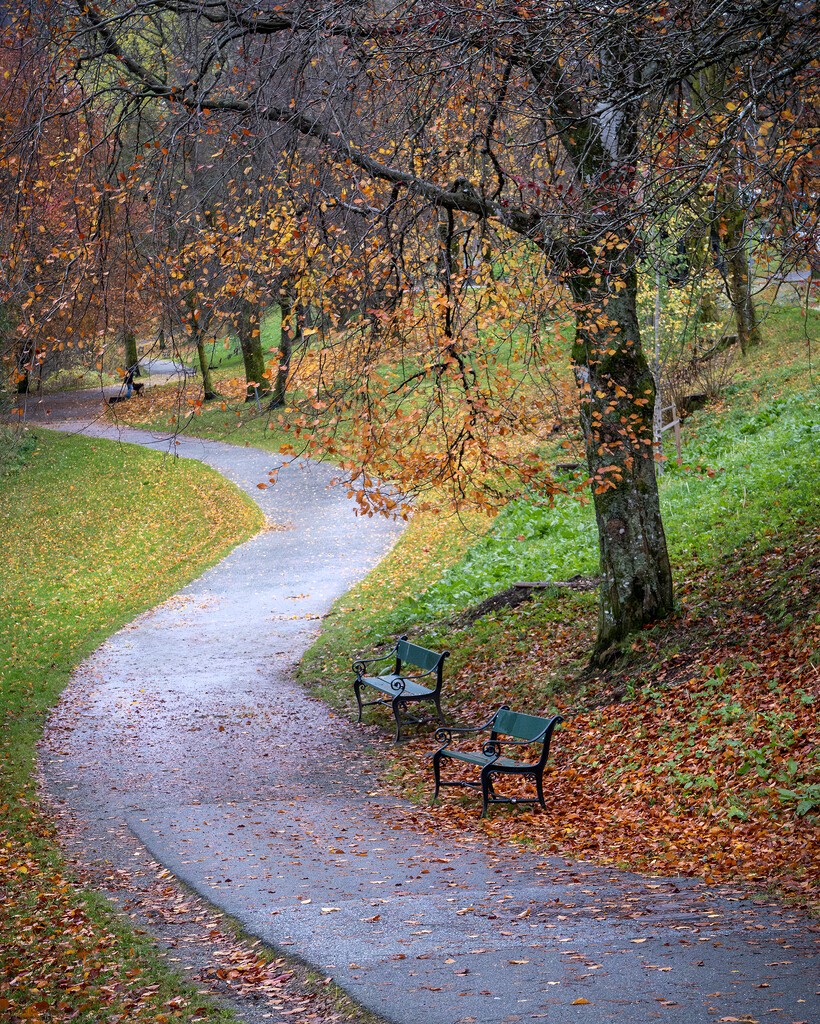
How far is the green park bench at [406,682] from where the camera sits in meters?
10.3

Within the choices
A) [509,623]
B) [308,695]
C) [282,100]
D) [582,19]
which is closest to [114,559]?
[308,695]

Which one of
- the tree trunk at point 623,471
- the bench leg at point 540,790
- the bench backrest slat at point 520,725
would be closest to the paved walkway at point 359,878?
the bench leg at point 540,790

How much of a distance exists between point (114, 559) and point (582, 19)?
58.0 ft

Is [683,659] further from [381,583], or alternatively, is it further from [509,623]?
[381,583]

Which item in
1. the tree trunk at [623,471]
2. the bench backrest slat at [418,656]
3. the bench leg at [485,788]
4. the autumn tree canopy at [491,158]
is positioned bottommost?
the bench leg at [485,788]

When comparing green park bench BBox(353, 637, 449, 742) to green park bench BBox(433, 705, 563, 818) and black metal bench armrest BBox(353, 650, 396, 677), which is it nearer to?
black metal bench armrest BBox(353, 650, 396, 677)

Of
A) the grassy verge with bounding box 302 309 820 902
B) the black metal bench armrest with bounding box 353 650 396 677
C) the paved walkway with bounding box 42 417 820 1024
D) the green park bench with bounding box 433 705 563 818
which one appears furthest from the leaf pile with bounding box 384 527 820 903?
the black metal bench armrest with bounding box 353 650 396 677

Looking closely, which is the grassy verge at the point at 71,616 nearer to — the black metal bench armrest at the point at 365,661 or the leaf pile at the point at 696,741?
the leaf pile at the point at 696,741

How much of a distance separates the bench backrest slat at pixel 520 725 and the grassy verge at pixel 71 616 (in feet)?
12.1

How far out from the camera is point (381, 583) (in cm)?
1695

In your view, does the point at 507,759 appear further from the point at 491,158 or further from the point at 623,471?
the point at 491,158

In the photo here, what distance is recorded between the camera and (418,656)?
10.8 m

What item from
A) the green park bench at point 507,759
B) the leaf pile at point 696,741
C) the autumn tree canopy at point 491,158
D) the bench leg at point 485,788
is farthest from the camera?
the bench leg at point 485,788

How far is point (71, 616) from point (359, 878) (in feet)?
39.7
